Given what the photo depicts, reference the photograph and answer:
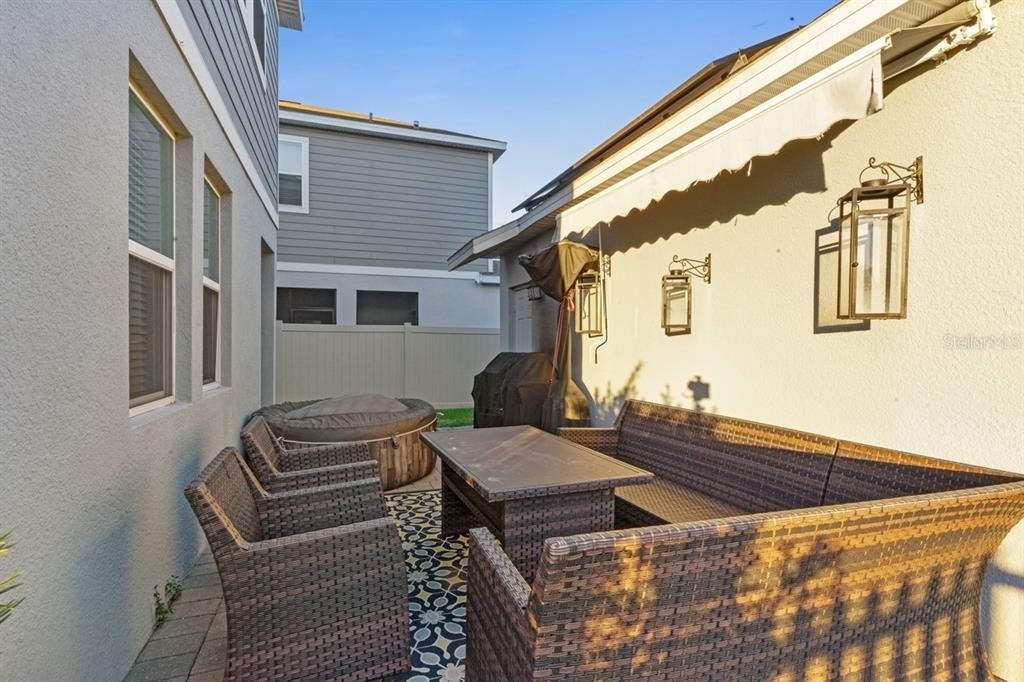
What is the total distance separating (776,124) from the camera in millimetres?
2506

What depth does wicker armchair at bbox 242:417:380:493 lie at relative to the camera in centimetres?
308

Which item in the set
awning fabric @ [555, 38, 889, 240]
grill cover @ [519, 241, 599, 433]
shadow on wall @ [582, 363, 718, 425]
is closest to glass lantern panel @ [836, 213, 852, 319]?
awning fabric @ [555, 38, 889, 240]

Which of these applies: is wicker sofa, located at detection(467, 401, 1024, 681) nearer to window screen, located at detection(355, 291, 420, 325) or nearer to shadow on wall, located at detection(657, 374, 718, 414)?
shadow on wall, located at detection(657, 374, 718, 414)

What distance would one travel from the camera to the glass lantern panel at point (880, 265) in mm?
2502

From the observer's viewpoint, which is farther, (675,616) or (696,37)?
(696,37)

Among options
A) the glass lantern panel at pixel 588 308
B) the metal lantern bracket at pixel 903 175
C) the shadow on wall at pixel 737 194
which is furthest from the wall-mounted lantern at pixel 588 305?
the metal lantern bracket at pixel 903 175

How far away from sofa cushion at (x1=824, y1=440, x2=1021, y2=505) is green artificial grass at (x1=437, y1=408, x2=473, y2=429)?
19.7 feet

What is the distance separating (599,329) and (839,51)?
3.44 m

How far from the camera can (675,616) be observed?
1.34 m

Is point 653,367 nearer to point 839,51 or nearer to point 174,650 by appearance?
point 839,51

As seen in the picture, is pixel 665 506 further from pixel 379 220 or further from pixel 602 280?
pixel 379 220

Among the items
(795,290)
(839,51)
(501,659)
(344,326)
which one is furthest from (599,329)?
(344,326)

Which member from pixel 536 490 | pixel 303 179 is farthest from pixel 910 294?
pixel 303 179
